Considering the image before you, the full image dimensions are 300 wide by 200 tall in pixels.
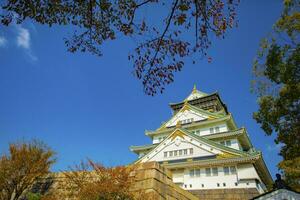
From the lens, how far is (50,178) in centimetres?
1212

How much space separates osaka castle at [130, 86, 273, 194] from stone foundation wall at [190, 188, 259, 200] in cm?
30

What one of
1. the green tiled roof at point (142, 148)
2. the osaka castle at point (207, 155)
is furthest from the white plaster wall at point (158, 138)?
the green tiled roof at point (142, 148)

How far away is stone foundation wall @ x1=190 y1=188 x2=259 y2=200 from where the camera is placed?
16.4 metres

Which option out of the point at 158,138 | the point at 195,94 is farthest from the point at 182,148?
the point at 195,94

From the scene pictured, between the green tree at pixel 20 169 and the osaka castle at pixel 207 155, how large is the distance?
11862 millimetres

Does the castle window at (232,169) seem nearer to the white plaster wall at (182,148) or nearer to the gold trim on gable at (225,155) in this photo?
the gold trim on gable at (225,155)

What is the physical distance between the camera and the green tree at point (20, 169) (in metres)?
11.6

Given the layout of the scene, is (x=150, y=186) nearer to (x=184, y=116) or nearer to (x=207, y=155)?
(x=207, y=155)

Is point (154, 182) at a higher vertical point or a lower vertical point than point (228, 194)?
lower

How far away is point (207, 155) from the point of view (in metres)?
20.5

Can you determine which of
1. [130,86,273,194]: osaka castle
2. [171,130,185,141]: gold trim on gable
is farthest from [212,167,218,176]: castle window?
[171,130,185,141]: gold trim on gable

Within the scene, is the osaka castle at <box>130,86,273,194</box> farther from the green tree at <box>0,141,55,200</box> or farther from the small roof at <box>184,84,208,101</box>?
the green tree at <box>0,141,55,200</box>

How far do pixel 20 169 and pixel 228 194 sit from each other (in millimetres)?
15169

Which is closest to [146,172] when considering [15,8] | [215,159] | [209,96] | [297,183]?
[15,8]
